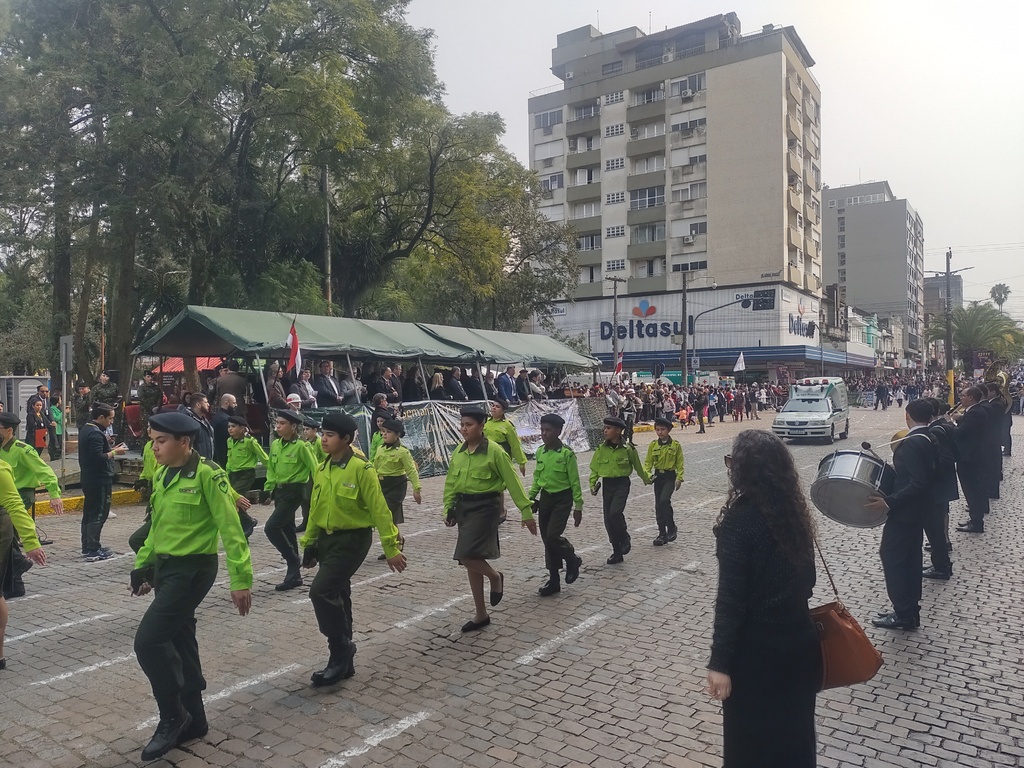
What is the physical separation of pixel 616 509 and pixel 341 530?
13.1 ft

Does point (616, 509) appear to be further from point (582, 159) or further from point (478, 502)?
point (582, 159)

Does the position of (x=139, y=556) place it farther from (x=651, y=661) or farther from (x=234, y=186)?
(x=234, y=186)

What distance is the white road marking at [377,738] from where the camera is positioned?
4.15m

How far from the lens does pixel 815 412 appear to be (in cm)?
2352

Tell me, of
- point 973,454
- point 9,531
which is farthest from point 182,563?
point 973,454

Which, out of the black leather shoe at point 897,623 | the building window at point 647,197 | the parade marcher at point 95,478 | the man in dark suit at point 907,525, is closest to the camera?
the man in dark suit at point 907,525

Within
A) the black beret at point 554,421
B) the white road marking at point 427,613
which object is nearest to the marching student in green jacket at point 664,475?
the black beret at point 554,421

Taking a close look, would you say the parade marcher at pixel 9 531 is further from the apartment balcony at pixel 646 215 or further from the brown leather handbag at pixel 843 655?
the apartment balcony at pixel 646 215

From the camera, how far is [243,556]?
4.39 m

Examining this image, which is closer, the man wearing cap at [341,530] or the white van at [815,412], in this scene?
the man wearing cap at [341,530]

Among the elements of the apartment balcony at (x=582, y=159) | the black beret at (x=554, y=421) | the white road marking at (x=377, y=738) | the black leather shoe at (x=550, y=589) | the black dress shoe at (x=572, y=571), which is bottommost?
the white road marking at (x=377, y=738)

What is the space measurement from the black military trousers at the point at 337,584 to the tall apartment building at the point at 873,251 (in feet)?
319

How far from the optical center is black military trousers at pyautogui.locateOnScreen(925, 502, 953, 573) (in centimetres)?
729

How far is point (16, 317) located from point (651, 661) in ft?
138
